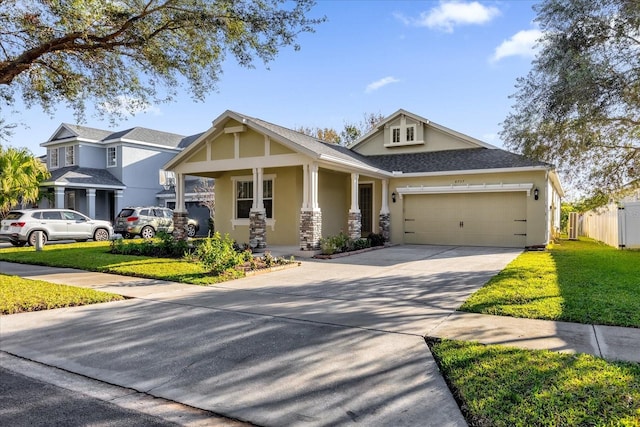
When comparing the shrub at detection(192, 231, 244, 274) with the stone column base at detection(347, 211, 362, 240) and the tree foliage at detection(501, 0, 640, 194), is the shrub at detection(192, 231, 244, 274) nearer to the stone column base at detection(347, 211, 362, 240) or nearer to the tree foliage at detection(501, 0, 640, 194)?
the stone column base at detection(347, 211, 362, 240)

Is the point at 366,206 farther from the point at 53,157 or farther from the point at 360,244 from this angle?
the point at 53,157

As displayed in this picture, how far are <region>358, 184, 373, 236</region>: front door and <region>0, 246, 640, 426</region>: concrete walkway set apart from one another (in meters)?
10.5

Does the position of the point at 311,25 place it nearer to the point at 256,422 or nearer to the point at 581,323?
the point at 581,323

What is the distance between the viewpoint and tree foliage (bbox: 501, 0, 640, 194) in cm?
908

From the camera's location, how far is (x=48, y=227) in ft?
57.2

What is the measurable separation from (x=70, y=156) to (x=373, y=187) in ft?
71.1

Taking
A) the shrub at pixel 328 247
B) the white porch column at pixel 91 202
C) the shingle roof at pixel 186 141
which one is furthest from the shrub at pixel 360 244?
the shingle roof at pixel 186 141

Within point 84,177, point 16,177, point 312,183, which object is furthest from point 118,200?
point 312,183

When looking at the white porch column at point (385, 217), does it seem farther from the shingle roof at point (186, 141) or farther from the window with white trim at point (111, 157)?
the window with white trim at point (111, 157)

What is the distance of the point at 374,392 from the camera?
3607 millimetres

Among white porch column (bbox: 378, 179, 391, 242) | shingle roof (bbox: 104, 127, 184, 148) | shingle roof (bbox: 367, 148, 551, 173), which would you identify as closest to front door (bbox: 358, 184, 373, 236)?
white porch column (bbox: 378, 179, 391, 242)

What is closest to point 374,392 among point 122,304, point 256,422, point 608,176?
point 256,422

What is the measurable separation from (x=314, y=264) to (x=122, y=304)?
582 cm

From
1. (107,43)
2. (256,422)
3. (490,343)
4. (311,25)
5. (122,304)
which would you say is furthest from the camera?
(311,25)
